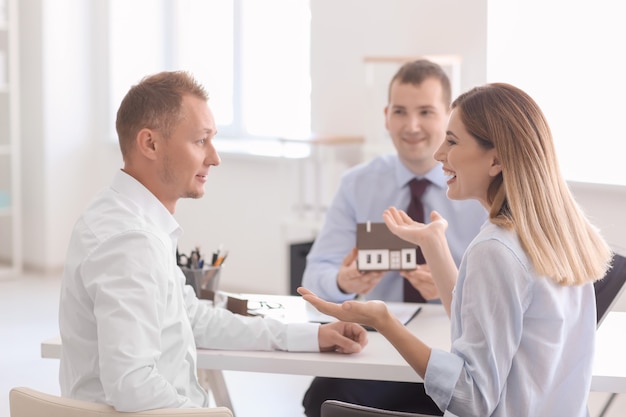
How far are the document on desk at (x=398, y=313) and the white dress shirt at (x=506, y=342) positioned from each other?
661 mm

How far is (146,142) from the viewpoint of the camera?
2.21 meters

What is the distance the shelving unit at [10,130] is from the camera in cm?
646

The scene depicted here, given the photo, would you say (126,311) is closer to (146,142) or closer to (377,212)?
(146,142)

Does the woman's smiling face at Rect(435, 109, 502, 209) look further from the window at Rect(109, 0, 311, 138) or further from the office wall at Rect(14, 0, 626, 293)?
the window at Rect(109, 0, 311, 138)

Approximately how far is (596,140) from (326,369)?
278 cm

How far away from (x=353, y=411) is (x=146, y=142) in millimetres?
753

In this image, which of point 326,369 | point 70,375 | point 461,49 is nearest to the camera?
point 70,375

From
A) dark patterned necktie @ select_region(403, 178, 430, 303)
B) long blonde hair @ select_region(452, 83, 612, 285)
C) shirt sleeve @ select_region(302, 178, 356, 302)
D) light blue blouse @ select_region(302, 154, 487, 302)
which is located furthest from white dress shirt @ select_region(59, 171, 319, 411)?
dark patterned necktie @ select_region(403, 178, 430, 303)

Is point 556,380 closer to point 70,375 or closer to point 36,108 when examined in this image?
point 70,375

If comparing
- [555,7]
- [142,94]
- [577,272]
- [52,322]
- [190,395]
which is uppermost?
[555,7]

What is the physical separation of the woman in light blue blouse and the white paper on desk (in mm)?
557

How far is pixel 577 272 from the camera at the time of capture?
1.97m

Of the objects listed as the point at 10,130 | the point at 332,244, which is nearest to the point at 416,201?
the point at 332,244

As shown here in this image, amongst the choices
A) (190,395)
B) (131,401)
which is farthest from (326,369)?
(131,401)
